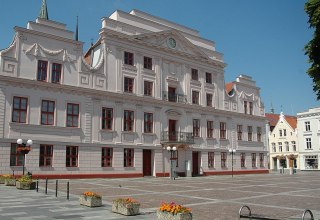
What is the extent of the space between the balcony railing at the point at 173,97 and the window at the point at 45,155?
14443 mm

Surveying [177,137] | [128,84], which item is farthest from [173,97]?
[128,84]

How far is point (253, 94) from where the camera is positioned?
51.8m

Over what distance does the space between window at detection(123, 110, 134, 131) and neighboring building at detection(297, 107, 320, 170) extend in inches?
1737

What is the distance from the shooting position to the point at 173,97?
1580 inches

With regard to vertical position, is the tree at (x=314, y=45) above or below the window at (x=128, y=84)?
below

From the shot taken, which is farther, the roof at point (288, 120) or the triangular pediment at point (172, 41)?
the roof at point (288, 120)

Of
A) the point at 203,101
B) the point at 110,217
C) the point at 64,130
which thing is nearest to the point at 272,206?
the point at 110,217

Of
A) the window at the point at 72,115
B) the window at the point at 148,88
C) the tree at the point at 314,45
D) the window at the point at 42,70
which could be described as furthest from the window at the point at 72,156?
the tree at the point at 314,45

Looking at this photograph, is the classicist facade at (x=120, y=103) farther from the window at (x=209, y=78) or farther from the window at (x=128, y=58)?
the window at (x=209, y=78)

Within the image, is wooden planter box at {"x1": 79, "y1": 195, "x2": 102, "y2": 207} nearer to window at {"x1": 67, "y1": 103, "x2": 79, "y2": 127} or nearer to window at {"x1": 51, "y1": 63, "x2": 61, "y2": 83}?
window at {"x1": 67, "y1": 103, "x2": 79, "y2": 127}

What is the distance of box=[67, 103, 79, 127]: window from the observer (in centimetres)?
3148

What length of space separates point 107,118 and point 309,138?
47.8 meters

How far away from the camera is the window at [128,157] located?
34888mm

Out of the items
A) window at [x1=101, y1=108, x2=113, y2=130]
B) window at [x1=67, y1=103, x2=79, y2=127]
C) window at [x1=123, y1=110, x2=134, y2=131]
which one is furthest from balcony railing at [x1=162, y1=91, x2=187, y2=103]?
window at [x1=67, y1=103, x2=79, y2=127]
